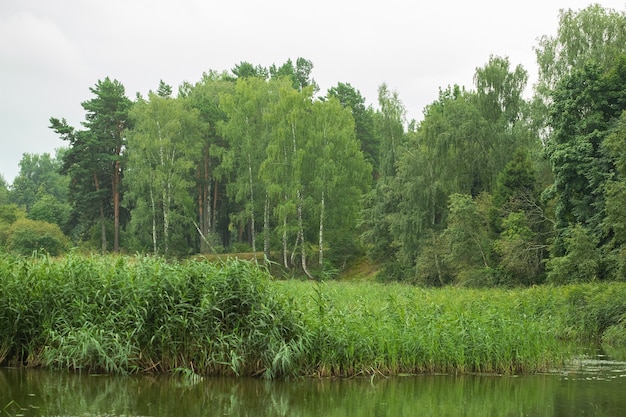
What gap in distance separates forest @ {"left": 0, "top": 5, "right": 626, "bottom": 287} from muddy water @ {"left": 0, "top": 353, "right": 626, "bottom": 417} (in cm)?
1673

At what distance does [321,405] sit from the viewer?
10086mm

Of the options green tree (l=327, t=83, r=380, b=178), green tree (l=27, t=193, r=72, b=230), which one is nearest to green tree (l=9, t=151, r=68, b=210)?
green tree (l=27, t=193, r=72, b=230)

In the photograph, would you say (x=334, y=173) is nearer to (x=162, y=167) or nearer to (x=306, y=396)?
(x=162, y=167)

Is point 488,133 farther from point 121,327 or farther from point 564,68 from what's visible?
point 121,327

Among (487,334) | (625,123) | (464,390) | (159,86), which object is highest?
(159,86)

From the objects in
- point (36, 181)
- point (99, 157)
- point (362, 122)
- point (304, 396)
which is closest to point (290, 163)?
point (99, 157)

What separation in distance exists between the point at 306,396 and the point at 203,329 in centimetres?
212

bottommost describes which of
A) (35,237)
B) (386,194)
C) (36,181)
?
(35,237)

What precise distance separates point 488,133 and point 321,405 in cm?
3213

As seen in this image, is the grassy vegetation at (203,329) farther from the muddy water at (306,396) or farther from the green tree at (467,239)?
the green tree at (467,239)

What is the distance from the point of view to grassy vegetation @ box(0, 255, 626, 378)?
1149 centimetres

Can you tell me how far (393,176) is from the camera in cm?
4544

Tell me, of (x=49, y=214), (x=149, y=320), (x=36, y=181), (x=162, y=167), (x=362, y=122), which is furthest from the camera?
(x=36, y=181)

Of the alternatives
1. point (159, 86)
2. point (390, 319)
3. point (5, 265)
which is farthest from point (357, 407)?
point (159, 86)
